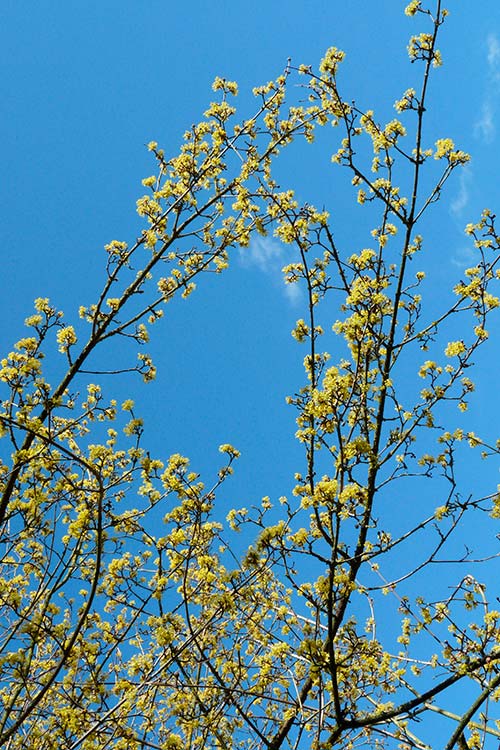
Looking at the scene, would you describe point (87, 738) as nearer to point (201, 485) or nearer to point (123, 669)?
point (201, 485)

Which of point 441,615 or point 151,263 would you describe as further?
point 151,263

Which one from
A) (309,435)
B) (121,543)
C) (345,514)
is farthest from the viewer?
(121,543)

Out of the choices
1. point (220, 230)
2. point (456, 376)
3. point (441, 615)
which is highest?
point (220, 230)

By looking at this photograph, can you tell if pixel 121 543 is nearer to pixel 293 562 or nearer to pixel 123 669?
pixel 293 562

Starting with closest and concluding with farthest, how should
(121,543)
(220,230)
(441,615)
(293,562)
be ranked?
(441,615), (293,562), (121,543), (220,230)

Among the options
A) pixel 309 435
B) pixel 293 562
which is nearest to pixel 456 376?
pixel 309 435

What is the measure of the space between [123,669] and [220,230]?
4.88 metres

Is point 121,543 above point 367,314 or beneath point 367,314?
beneath

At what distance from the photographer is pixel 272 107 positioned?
6.40m

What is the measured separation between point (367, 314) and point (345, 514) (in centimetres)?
174

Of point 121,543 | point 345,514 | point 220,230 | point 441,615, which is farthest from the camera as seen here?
point 220,230

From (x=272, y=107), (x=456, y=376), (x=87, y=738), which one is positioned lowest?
(x=87, y=738)

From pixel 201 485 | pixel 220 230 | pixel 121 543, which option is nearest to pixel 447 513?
pixel 201 485

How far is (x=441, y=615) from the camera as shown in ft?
14.4
